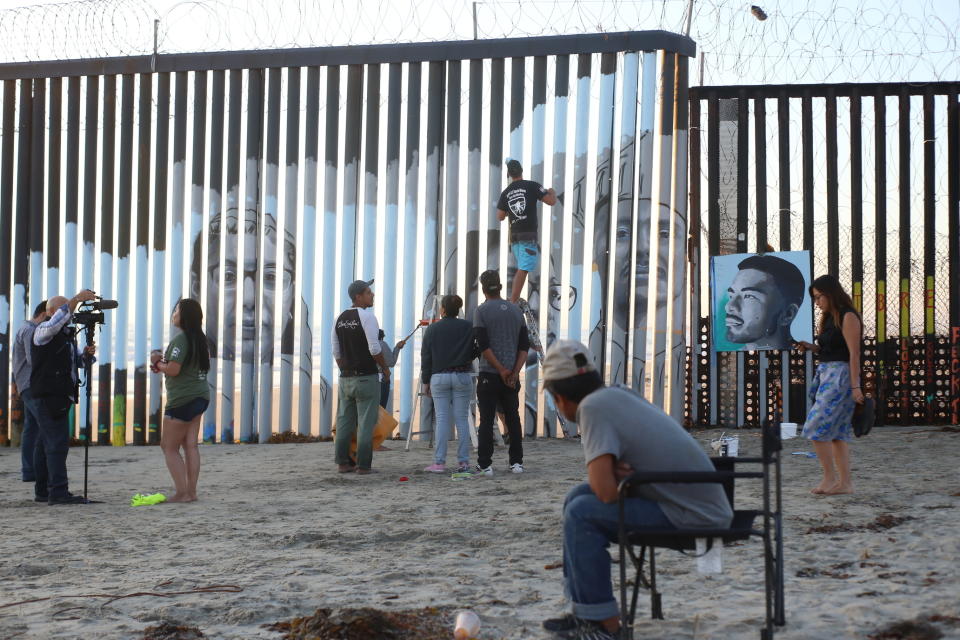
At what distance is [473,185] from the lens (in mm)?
11312

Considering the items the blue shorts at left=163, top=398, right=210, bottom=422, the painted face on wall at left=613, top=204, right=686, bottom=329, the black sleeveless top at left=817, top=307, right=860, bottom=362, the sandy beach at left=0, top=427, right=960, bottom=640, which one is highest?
the painted face on wall at left=613, top=204, right=686, bottom=329

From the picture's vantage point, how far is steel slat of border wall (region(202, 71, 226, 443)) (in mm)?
11750

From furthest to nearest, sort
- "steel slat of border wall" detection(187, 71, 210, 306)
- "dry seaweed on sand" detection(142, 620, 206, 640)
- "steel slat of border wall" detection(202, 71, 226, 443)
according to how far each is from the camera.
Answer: "steel slat of border wall" detection(187, 71, 210, 306) → "steel slat of border wall" detection(202, 71, 226, 443) → "dry seaweed on sand" detection(142, 620, 206, 640)

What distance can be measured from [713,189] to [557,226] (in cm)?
193

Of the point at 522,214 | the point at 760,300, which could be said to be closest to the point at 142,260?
the point at 522,214

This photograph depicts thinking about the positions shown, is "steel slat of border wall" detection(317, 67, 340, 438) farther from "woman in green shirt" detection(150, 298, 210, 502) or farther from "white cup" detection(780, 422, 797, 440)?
"white cup" detection(780, 422, 797, 440)

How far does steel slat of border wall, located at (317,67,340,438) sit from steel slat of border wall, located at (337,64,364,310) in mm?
121

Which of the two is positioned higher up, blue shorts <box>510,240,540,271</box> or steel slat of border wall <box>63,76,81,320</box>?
steel slat of border wall <box>63,76,81,320</box>

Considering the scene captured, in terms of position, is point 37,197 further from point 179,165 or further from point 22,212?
point 179,165

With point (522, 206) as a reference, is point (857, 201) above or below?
above

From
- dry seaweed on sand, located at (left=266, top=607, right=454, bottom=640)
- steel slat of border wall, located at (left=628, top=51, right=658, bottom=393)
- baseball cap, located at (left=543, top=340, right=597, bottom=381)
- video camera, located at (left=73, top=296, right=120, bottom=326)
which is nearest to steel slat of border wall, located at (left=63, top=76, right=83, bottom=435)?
video camera, located at (left=73, top=296, right=120, bottom=326)

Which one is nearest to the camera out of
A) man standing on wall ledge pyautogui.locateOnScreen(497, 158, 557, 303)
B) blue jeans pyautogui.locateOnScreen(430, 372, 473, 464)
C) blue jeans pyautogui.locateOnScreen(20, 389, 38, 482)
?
blue jeans pyautogui.locateOnScreen(20, 389, 38, 482)

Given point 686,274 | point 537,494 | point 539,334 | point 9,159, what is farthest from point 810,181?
point 9,159

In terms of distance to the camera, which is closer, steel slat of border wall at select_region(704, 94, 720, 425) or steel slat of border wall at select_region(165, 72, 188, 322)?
steel slat of border wall at select_region(704, 94, 720, 425)
